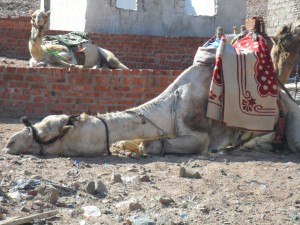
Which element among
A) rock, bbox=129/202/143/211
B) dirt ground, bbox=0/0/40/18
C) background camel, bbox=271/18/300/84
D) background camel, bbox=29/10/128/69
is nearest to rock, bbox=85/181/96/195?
rock, bbox=129/202/143/211

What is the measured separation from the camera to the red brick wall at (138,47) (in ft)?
46.5

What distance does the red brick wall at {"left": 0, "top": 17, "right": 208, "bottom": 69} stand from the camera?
14.2m

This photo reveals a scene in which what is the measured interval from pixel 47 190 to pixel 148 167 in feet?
4.68

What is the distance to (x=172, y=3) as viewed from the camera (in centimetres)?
1603

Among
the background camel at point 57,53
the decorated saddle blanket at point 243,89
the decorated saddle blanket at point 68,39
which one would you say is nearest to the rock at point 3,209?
the decorated saddle blanket at point 243,89

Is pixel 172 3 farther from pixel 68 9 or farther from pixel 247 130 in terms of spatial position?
pixel 247 130

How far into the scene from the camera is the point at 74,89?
27.5 ft

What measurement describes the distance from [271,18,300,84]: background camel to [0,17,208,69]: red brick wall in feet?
20.5

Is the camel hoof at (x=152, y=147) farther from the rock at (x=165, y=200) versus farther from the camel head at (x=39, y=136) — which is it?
the rock at (x=165, y=200)

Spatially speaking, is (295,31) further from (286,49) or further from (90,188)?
(90,188)

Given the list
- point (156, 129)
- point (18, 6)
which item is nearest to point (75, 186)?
point (156, 129)

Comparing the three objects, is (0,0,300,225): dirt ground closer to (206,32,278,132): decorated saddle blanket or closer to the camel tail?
(206,32,278,132): decorated saddle blanket

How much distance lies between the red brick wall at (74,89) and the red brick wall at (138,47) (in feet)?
19.1

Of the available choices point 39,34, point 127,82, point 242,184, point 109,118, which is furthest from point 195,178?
point 39,34
